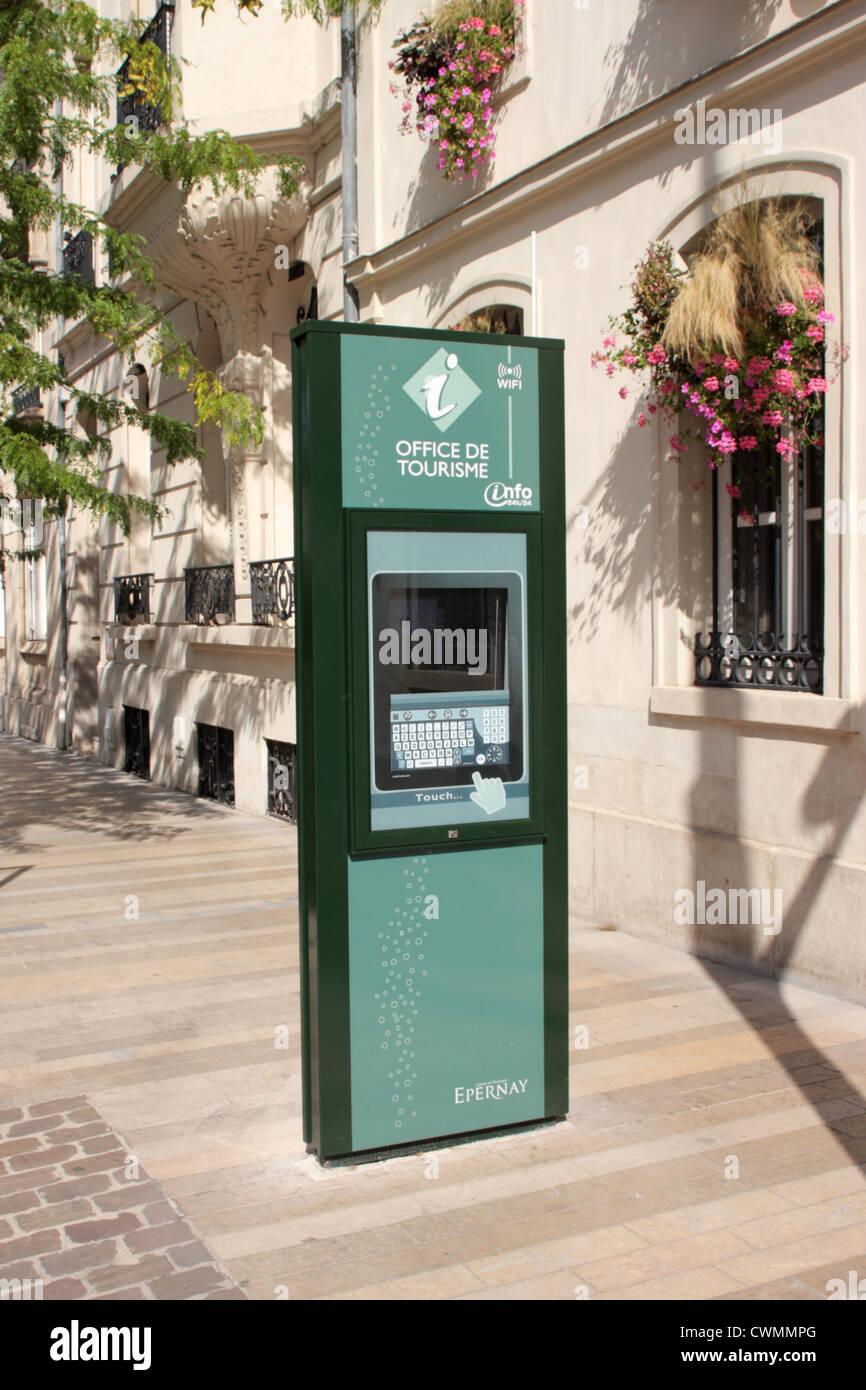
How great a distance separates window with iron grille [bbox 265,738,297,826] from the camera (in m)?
12.9

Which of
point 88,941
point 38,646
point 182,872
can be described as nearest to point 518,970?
point 88,941

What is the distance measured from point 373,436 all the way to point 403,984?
186 cm

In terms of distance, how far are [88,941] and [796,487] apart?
4.91 meters

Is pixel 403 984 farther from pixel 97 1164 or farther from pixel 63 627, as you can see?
pixel 63 627

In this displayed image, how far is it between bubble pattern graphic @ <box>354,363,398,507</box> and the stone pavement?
2.32 meters

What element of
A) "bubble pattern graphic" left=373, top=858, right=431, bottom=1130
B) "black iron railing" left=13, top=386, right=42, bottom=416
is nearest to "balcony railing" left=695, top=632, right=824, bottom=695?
"bubble pattern graphic" left=373, top=858, right=431, bottom=1130

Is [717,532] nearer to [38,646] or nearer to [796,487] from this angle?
[796,487]

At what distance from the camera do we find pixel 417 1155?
473 cm

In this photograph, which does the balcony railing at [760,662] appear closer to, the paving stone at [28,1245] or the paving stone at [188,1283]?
the paving stone at [188,1283]

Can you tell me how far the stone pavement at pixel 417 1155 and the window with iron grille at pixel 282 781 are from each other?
477 cm

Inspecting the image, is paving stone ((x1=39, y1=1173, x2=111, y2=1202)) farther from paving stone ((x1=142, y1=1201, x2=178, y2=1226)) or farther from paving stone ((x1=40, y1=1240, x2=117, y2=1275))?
paving stone ((x1=40, y1=1240, x2=117, y2=1275))

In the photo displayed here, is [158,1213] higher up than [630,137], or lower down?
lower down

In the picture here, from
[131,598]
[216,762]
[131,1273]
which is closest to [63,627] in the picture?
[131,598]

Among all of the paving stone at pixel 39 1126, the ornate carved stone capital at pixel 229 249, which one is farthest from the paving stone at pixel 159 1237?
the ornate carved stone capital at pixel 229 249
